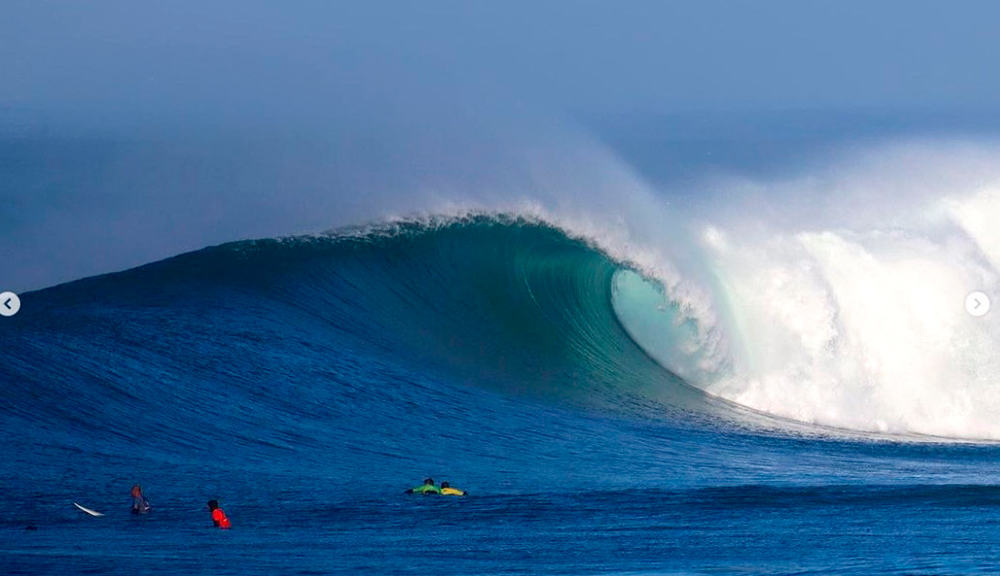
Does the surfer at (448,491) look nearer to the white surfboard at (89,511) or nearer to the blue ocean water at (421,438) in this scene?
Result: the blue ocean water at (421,438)

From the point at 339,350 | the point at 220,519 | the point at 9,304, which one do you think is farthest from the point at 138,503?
the point at 9,304

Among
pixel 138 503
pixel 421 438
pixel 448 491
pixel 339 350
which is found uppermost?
pixel 339 350

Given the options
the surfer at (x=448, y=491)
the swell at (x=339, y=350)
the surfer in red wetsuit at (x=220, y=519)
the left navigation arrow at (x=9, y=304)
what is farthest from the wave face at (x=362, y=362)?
the surfer in red wetsuit at (x=220, y=519)

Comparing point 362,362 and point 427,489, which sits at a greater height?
point 362,362

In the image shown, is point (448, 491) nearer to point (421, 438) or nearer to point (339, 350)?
point (421, 438)

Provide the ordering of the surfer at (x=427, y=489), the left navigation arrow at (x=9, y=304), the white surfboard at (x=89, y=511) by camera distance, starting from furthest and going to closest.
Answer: the left navigation arrow at (x=9, y=304) → the surfer at (x=427, y=489) → the white surfboard at (x=89, y=511)

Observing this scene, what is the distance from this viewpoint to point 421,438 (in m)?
13.7

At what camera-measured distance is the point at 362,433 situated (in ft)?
44.7

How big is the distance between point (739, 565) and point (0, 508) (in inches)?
193

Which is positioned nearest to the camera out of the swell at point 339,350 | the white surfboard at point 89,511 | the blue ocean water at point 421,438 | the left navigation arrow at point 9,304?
the blue ocean water at point 421,438

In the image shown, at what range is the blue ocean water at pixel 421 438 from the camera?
9477 mm

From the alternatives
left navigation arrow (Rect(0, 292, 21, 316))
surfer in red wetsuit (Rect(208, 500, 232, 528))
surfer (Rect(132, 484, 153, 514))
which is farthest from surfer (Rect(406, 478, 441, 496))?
left navigation arrow (Rect(0, 292, 21, 316))

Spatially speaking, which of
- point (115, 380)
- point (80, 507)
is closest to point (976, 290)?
point (115, 380)

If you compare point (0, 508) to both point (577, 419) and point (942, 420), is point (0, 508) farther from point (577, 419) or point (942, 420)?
point (942, 420)
